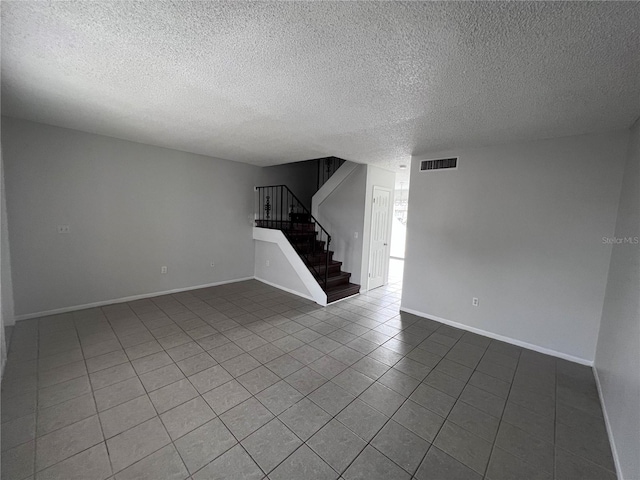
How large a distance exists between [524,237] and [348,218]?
3.04 m

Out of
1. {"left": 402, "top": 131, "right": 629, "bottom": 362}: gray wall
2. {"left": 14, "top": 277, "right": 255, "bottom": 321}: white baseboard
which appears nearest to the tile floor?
{"left": 14, "top": 277, "right": 255, "bottom": 321}: white baseboard

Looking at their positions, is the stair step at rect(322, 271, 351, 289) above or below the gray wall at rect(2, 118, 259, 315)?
below

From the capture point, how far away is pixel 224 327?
3.46 meters

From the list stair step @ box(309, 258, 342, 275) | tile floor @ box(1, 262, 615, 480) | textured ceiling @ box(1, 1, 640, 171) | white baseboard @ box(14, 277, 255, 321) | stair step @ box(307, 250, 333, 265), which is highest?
textured ceiling @ box(1, 1, 640, 171)

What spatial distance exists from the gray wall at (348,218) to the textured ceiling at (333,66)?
84.4 inches

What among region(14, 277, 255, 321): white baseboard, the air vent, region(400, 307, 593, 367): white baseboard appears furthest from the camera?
the air vent

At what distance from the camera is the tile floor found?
162cm

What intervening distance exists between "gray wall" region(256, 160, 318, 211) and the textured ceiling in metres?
3.07

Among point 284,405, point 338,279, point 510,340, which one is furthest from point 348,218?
point 284,405

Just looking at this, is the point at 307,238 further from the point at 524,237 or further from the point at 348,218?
the point at 524,237

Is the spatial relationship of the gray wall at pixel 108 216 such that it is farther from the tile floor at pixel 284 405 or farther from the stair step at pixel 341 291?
the stair step at pixel 341 291

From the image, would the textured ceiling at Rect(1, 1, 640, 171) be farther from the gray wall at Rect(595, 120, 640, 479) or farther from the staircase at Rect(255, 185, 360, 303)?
the staircase at Rect(255, 185, 360, 303)

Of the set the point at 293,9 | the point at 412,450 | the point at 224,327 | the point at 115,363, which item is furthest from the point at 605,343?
the point at 115,363

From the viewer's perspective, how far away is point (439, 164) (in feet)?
12.6
